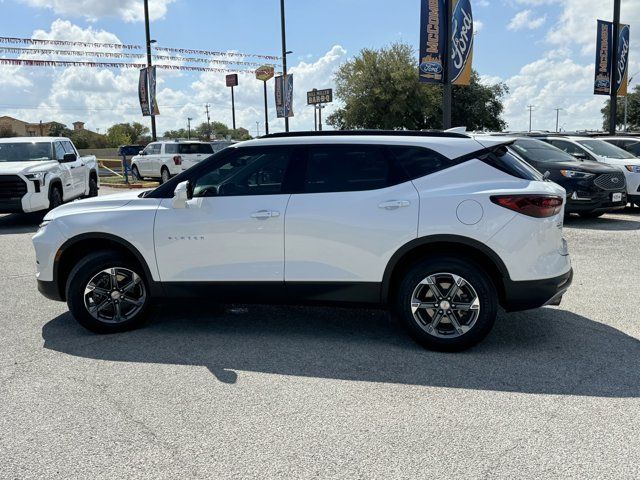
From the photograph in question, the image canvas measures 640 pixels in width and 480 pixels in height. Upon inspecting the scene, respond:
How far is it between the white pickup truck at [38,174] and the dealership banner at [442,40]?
9248 mm

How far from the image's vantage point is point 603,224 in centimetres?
1177

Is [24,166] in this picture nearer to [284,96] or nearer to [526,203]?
[526,203]

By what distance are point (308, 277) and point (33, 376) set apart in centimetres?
218

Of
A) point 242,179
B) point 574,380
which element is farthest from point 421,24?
point 574,380

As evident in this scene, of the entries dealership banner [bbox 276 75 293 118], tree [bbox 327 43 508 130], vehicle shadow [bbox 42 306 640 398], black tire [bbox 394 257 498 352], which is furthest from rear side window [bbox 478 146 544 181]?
tree [bbox 327 43 508 130]

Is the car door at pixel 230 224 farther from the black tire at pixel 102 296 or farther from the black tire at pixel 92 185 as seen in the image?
the black tire at pixel 92 185

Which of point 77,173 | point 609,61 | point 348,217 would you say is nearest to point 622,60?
point 609,61

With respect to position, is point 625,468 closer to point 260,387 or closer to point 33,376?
point 260,387

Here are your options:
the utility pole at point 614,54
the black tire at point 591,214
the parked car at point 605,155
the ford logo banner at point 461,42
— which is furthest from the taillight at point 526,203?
the utility pole at point 614,54

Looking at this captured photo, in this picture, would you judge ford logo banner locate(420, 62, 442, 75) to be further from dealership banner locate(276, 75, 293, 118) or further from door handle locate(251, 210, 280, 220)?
dealership banner locate(276, 75, 293, 118)

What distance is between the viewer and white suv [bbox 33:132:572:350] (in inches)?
180

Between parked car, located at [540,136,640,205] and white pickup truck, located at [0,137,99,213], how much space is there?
11.3m

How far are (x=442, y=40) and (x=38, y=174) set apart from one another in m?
10.4

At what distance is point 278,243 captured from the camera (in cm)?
487
